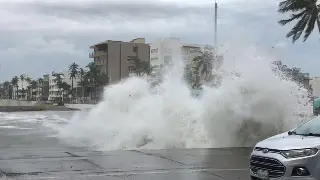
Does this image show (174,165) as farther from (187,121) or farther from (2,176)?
(187,121)

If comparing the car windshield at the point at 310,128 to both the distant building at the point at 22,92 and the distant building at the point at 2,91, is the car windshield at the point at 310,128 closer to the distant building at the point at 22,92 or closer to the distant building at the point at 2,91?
A: the distant building at the point at 2,91

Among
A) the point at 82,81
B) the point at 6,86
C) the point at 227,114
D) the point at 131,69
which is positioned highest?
the point at 131,69

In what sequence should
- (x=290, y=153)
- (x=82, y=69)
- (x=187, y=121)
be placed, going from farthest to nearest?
(x=82, y=69) < (x=187, y=121) < (x=290, y=153)

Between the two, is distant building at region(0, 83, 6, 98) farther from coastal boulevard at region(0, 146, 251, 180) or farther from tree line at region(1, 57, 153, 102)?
coastal boulevard at region(0, 146, 251, 180)

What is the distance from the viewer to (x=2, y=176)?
995 centimetres

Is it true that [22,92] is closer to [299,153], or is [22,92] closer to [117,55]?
[117,55]

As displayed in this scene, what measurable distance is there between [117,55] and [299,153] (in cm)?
13374

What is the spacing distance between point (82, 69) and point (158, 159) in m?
137

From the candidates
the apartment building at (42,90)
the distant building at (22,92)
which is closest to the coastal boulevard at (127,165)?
the apartment building at (42,90)

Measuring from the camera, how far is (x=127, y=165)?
37.7 feet

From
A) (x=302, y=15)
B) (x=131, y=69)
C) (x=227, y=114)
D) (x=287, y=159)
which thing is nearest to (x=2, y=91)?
(x=131, y=69)

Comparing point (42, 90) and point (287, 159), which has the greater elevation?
point (287, 159)

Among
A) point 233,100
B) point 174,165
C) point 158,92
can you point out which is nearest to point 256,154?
point 174,165

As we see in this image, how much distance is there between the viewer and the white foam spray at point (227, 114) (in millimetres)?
17406
